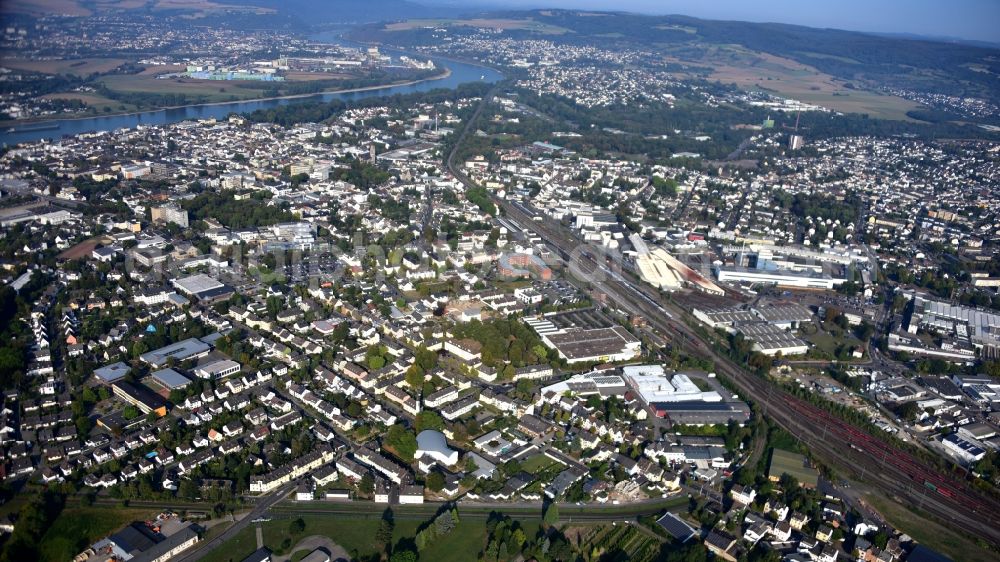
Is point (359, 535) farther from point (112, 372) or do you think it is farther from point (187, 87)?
point (187, 87)

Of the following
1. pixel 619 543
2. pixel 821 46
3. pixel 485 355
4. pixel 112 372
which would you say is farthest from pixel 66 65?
pixel 821 46

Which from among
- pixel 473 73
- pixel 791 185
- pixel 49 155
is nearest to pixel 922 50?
pixel 473 73

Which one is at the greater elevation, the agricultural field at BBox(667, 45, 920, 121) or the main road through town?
the agricultural field at BBox(667, 45, 920, 121)

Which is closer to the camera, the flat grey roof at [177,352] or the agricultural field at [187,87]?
the flat grey roof at [177,352]

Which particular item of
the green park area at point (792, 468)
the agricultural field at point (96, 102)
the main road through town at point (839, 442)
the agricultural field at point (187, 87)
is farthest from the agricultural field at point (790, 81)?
the agricultural field at point (96, 102)

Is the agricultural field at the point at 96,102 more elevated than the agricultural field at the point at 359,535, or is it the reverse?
the agricultural field at the point at 96,102

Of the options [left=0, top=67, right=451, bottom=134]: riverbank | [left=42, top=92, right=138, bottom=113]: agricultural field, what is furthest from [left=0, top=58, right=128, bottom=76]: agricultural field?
[left=0, top=67, right=451, bottom=134]: riverbank

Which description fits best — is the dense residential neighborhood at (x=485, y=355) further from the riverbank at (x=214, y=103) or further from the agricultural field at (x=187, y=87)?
the agricultural field at (x=187, y=87)

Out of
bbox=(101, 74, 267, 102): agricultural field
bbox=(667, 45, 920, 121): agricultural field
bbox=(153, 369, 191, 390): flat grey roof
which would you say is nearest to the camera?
bbox=(153, 369, 191, 390): flat grey roof

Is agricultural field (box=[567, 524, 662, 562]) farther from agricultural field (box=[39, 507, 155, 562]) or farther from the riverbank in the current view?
the riverbank
